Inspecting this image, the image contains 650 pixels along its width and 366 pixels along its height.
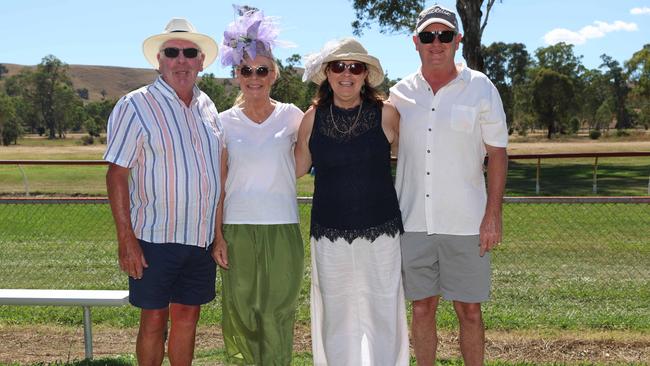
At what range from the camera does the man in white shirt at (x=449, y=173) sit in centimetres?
390

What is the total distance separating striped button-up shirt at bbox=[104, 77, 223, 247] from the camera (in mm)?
3689

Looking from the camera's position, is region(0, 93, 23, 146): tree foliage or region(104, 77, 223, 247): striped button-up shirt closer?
region(104, 77, 223, 247): striped button-up shirt

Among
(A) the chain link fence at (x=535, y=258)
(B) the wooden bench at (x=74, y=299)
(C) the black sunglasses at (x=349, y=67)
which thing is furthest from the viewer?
(A) the chain link fence at (x=535, y=258)

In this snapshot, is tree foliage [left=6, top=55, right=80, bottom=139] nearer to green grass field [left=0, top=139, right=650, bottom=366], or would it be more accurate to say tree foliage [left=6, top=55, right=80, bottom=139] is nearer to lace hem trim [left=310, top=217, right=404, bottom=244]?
green grass field [left=0, top=139, right=650, bottom=366]

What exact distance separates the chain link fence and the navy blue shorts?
2.31 meters

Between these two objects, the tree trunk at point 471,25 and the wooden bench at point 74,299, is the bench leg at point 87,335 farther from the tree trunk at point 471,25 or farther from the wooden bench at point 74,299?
the tree trunk at point 471,25

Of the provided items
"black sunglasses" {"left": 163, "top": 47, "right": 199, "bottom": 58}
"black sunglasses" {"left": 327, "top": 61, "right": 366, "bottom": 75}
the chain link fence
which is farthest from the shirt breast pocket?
the chain link fence

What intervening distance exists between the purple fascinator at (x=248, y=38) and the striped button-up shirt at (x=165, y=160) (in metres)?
0.40

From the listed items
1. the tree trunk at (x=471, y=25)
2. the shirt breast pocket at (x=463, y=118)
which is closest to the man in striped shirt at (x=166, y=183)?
the shirt breast pocket at (x=463, y=118)

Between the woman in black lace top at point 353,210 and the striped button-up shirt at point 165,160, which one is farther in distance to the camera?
the woman in black lace top at point 353,210

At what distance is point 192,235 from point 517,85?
270 ft

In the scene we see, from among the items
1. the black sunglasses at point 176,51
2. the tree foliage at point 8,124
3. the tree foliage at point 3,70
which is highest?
the tree foliage at point 3,70

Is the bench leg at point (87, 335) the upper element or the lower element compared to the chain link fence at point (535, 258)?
upper

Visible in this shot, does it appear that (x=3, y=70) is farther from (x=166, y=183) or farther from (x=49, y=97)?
(x=166, y=183)
